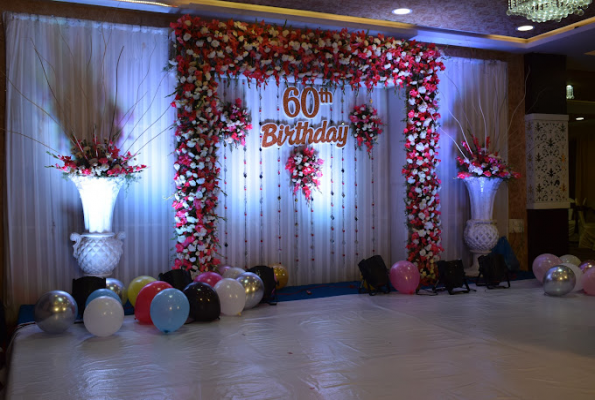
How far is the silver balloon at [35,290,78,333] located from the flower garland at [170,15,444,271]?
157 centimetres

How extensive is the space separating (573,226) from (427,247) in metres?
8.39

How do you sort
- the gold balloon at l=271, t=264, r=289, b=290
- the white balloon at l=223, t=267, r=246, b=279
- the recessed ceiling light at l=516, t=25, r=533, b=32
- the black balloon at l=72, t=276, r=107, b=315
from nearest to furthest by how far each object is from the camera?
the black balloon at l=72, t=276, r=107, b=315, the white balloon at l=223, t=267, r=246, b=279, the gold balloon at l=271, t=264, r=289, b=290, the recessed ceiling light at l=516, t=25, r=533, b=32

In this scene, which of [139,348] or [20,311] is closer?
[139,348]

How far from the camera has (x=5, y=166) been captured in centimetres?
578

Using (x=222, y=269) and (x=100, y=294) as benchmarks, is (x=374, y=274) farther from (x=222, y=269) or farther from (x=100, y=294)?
(x=100, y=294)

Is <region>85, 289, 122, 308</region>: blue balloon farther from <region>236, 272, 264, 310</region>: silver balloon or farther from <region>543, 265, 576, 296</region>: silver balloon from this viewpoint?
<region>543, 265, 576, 296</region>: silver balloon

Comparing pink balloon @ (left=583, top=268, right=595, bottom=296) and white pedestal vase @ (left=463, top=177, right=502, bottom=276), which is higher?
white pedestal vase @ (left=463, top=177, right=502, bottom=276)

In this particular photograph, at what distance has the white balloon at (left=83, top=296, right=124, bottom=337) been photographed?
457cm

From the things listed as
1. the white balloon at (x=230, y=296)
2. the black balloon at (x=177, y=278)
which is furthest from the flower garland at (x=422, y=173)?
the black balloon at (x=177, y=278)

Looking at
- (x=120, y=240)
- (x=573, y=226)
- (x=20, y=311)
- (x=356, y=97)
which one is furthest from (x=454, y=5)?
(x=573, y=226)

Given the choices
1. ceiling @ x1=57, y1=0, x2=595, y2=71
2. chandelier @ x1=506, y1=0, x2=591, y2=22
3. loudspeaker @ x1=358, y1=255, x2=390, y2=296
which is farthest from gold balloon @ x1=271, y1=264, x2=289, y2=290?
chandelier @ x1=506, y1=0, x2=591, y2=22

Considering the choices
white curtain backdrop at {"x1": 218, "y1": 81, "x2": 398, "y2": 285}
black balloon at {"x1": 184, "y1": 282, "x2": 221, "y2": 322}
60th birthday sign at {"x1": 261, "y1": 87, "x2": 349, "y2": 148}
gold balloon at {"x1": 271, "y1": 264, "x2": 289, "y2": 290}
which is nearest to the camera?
black balloon at {"x1": 184, "y1": 282, "x2": 221, "y2": 322}

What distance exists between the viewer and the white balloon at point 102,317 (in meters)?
4.57

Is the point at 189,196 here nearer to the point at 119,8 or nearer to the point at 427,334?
the point at 119,8
